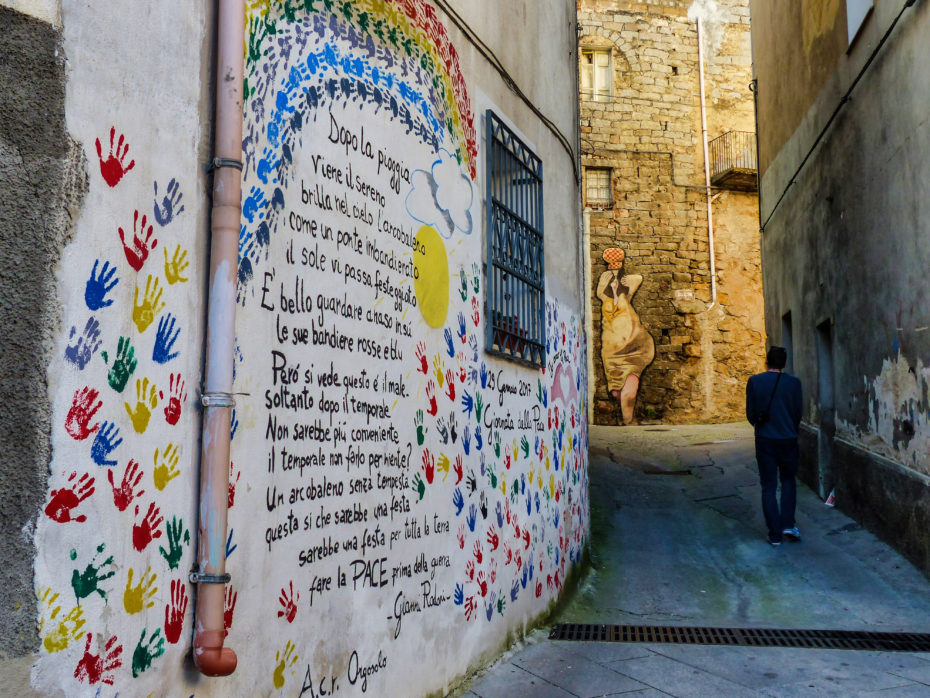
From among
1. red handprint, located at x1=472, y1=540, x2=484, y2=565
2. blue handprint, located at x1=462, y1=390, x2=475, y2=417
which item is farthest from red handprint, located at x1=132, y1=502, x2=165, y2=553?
red handprint, located at x1=472, y1=540, x2=484, y2=565

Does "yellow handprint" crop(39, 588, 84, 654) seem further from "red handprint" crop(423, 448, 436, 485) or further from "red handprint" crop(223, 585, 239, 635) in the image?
"red handprint" crop(423, 448, 436, 485)

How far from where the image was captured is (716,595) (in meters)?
6.32

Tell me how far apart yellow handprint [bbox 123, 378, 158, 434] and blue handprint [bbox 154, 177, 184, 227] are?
446 millimetres

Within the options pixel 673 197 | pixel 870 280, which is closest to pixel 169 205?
pixel 870 280

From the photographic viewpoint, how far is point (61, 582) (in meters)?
2.06

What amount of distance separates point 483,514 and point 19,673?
117 inches

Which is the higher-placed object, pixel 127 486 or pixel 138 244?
pixel 138 244

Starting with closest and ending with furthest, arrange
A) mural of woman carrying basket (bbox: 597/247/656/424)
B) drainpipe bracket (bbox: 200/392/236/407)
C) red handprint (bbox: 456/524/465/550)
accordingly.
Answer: drainpipe bracket (bbox: 200/392/236/407) < red handprint (bbox: 456/524/465/550) < mural of woman carrying basket (bbox: 597/247/656/424)

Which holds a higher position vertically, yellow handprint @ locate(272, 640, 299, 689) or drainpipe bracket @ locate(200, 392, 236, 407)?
drainpipe bracket @ locate(200, 392, 236, 407)

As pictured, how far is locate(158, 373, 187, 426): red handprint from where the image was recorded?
2430 mm

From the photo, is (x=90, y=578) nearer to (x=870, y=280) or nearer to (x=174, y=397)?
(x=174, y=397)

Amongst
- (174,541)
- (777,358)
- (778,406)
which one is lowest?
(174,541)

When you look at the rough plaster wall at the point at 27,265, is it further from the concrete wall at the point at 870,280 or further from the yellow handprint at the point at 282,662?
the concrete wall at the point at 870,280

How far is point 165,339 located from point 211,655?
87cm
